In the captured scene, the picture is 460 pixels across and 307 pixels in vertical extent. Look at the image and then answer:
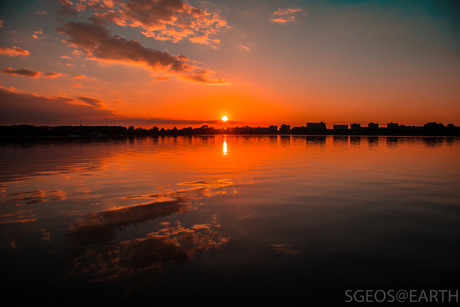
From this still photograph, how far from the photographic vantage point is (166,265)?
22.7 ft

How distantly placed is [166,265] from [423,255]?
305 inches

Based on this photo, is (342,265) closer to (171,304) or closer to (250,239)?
(250,239)

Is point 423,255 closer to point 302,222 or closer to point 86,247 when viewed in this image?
point 302,222

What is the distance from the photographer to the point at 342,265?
696 centimetres

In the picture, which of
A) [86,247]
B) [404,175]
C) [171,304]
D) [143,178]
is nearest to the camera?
[171,304]

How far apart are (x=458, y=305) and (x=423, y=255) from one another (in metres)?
2.06

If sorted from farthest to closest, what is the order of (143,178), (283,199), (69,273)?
(143,178) < (283,199) < (69,273)

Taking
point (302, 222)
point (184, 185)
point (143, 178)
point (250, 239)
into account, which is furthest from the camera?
point (143, 178)

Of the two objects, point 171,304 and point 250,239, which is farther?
point 250,239

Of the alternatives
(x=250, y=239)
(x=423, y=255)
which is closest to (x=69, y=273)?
(x=250, y=239)

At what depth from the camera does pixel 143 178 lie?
2039cm

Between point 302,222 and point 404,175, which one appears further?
point 404,175

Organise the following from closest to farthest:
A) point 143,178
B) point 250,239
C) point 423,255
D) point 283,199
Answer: point 423,255
point 250,239
point 283,199
point 143,178

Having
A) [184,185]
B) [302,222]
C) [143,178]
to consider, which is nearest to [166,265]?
[302,222]
